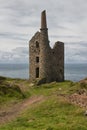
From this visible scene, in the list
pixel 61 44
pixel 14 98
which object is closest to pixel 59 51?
pixel 61 44

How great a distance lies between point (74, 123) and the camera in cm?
2656

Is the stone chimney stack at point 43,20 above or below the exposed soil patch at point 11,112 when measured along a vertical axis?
above

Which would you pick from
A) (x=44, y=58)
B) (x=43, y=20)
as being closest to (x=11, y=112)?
(x=44, y=58)

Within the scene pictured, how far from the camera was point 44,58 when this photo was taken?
70250 millimetres

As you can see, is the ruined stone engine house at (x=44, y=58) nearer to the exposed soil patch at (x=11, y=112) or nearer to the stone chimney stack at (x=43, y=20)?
the stone chimney stack at (x=43, y=20)

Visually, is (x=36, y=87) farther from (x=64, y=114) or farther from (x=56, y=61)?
(x=64, y=114)

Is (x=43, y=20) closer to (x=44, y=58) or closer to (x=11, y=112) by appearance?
(x=44, y=58)

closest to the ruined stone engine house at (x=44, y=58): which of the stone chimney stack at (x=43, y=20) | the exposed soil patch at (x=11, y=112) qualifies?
the stone chimney stack at (x=43, y=20)

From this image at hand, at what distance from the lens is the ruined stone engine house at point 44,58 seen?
70.1 meters

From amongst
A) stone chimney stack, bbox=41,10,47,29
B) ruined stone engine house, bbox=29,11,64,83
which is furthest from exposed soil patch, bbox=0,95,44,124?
stone chimney stack, bbox=41,10,47,29

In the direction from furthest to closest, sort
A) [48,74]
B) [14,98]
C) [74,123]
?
[48,74], [14,98], [74,123]

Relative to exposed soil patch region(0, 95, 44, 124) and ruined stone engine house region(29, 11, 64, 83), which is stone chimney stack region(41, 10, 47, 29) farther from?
exposed soil patch region(0, 95, 44, 124)

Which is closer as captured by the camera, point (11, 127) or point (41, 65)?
point (11, 127)

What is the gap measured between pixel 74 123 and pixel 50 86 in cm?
3543
